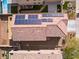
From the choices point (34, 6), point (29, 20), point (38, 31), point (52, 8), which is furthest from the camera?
point (34, 6)

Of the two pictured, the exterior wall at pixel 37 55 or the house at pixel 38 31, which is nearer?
the exterior wall at pixel 37 55

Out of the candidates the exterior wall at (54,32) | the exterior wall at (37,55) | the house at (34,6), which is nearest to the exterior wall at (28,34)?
the exterior wall at (54,32)

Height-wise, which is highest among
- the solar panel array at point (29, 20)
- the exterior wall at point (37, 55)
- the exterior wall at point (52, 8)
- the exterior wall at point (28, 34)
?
the exterior wall at point (52, 8)

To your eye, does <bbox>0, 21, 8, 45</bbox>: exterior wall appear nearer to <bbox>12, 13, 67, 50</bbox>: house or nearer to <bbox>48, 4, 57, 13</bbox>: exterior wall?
<bbox>12, 13, 67, 50</bbox>: house

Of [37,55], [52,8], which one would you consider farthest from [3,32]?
[52,8]

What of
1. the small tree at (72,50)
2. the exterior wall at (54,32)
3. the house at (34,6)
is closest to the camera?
the small tree at (72,50)

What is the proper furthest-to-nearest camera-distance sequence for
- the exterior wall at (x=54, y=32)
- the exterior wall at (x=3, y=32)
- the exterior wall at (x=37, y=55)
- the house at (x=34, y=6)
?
1. the house at (x=34, y=6)
2. the exterior wall at (x=3, y=32)
3. the exterior wall at (x=54, y=32)
4. the exterior wall at (x=37, y=55)

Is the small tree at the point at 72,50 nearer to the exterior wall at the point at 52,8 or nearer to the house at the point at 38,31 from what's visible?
the house at the point at 38,31

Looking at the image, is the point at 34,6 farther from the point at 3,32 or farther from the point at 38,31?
the point at 3,32
